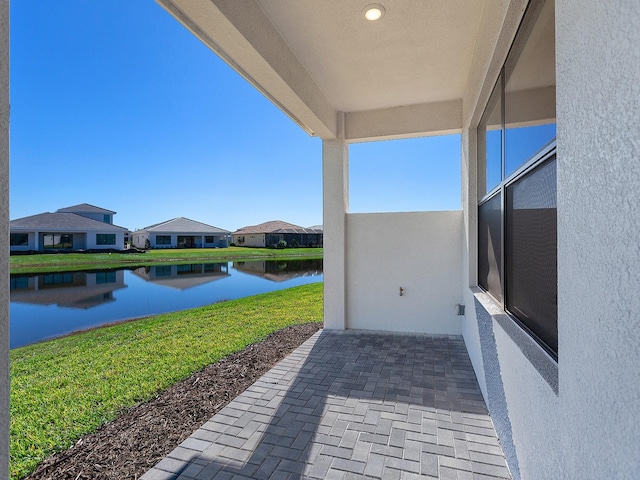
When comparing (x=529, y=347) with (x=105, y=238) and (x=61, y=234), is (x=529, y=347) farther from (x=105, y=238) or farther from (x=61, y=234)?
(x=105, y=238)

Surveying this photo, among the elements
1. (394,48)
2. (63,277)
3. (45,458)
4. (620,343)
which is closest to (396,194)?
(394,48)

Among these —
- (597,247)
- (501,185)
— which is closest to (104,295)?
(501,185)

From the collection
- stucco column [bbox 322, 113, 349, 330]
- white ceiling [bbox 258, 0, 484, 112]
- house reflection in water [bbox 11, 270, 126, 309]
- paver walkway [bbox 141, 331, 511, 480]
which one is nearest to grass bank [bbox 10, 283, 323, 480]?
paver walkway [bbox 141, 331, 511, 480]

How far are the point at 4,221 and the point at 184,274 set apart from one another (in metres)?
19.5

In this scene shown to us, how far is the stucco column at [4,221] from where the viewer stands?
3.31 ft

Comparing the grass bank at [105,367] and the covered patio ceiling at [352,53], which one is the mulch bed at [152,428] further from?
the covered patio ceiling at [352,53]

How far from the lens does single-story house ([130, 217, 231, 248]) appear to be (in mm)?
37875

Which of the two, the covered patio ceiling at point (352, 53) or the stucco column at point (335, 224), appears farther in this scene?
the stucco column at point (335, 224)

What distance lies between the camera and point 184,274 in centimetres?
1898

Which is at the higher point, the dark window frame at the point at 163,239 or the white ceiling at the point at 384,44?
the white ceiling at the point at 384,44

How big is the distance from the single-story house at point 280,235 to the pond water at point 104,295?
74.0ft

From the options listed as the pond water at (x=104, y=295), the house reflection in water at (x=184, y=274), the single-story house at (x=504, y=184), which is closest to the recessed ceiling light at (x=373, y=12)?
the single-story house at (x=504, y=184)

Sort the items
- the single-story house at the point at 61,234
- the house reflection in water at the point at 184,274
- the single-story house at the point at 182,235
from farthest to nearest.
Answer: the single-story house at the point at 182,235 → the single-story house at the point at 61,234 → the house reflection in water at the point at 184,274

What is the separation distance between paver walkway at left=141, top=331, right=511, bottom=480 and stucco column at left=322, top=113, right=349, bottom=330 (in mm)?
1350
